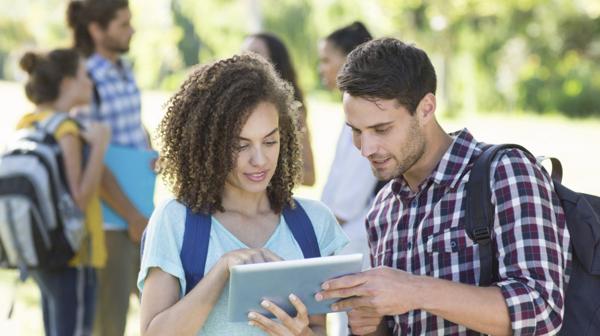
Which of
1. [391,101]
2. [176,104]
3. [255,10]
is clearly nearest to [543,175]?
[391,101]

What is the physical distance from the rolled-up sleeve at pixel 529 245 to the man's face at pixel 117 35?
3.83 meters

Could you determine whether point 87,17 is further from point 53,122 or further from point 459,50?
point 459,50

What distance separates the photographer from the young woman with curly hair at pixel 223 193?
2438 millimetres

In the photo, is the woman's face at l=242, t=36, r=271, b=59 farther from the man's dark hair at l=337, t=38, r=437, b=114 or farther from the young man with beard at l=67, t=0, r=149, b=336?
the man's dark hair at l=337, t=38, r=437, b=114

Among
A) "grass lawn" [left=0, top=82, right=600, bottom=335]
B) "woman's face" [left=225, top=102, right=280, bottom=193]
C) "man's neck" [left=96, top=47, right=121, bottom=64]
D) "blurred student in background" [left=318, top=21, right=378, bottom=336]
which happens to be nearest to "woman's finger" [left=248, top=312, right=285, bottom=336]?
"woman's face" [left=225, top=102, right=280, bottom=193]

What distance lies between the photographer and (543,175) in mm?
2502

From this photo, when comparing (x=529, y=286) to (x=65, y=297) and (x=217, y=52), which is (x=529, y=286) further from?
(x=217, y=52)

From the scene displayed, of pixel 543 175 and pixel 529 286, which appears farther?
pixel 543 175

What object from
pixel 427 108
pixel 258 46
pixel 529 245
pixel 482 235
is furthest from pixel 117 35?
pixel 529 245

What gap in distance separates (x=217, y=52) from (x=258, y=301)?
28219mm

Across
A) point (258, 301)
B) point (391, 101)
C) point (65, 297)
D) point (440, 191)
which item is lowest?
point (65, 297)

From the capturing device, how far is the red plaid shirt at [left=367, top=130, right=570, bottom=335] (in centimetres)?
237

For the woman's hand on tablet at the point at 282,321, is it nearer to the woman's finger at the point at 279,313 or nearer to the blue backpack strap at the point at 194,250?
the woman's finger at the point at 279,313

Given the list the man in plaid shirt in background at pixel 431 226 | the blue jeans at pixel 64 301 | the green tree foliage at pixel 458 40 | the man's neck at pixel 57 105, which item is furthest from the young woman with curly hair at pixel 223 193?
the green tree foliage at pixel 458 40
